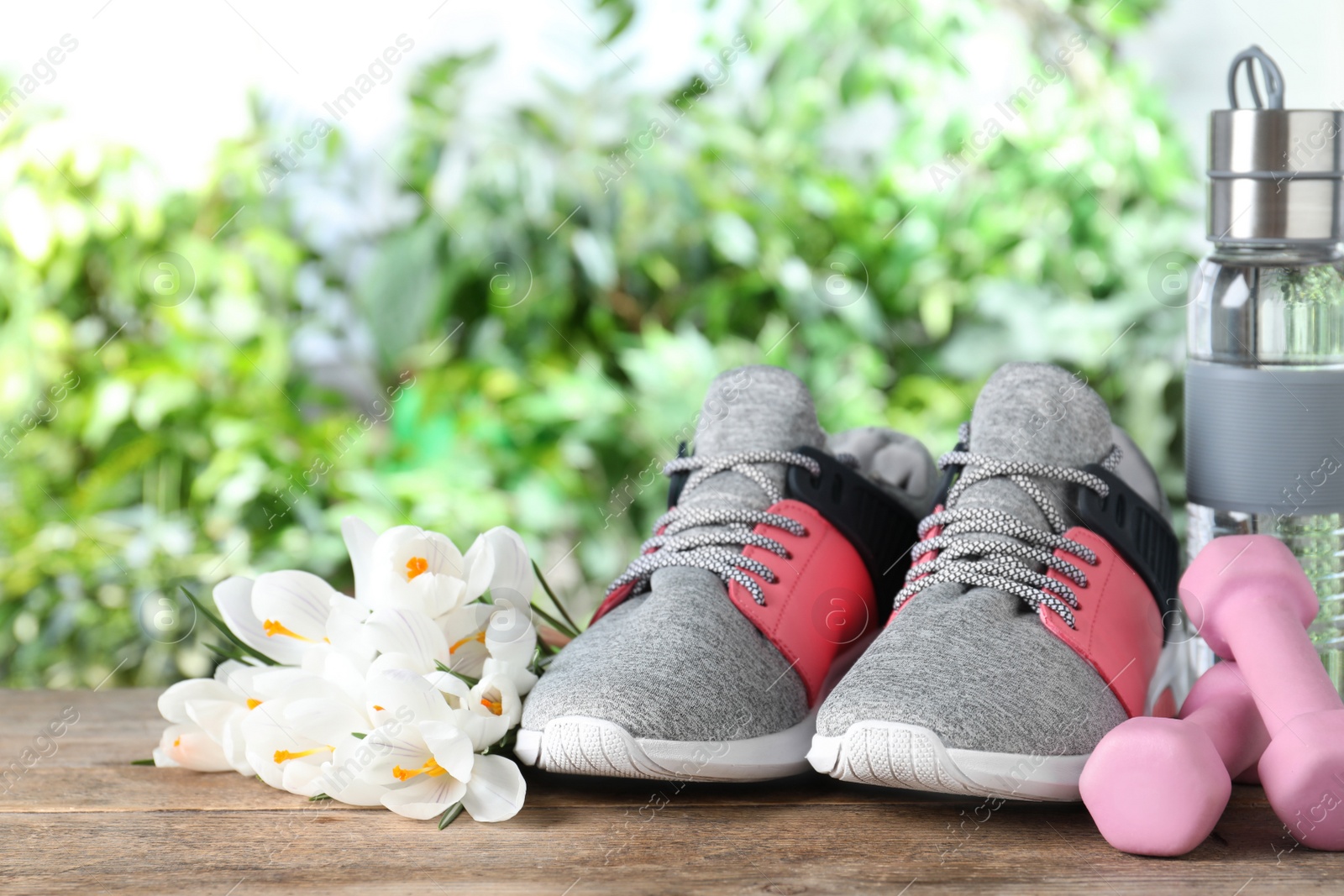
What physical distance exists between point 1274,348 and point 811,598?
12.2 inches

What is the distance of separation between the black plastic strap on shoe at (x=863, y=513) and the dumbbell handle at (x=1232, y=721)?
0.62ft

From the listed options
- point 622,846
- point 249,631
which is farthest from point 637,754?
point 249,631

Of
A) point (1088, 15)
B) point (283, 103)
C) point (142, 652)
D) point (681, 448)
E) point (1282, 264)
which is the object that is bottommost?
point (142, 652)

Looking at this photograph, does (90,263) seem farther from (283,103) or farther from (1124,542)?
(1124,542)

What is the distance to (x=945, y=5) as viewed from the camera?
5.65 feet

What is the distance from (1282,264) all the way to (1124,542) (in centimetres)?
20

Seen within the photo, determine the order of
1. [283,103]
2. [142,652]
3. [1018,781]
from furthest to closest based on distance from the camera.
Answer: [283,103], [142,652], [1018,781]

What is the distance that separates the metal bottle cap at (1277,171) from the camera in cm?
63

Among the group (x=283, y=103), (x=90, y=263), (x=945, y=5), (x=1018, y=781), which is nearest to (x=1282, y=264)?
(x=1018, y=781)

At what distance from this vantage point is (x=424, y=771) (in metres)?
0.56

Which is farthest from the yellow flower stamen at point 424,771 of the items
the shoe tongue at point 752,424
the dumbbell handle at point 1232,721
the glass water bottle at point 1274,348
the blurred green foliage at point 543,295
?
the blurred green foliage at point 543,295

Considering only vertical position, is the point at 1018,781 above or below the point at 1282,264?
below

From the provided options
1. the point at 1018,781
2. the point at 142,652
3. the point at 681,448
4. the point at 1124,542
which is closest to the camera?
the point at 1018,781

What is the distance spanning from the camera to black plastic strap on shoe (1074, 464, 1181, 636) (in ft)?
2.08
